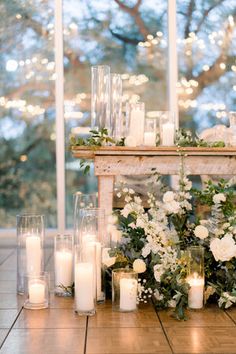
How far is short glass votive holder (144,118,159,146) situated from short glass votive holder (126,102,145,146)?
25 mm

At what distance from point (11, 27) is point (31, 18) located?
184 mm

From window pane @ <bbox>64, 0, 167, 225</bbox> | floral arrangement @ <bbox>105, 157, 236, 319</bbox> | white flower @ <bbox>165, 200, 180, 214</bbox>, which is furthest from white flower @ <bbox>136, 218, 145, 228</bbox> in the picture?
window pane @ <bbox>64, 0, 167, 225</bbox>

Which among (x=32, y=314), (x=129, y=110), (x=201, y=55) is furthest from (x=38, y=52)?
(x=32, y=314)

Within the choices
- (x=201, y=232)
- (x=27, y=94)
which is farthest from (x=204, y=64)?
(x=201, y=232)

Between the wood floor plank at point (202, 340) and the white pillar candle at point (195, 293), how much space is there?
295 mm

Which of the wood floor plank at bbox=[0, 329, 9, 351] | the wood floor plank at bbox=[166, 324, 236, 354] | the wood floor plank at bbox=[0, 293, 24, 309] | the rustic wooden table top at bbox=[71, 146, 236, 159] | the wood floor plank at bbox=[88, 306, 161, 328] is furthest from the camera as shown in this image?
the rustic wooden table top at bbox=[71, 146, 236, 159]

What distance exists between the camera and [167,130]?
329 cm

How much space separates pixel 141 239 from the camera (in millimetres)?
2951

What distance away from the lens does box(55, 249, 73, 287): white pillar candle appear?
117 inches

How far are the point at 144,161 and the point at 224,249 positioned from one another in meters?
0.73

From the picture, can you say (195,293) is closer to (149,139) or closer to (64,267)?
(64,267)

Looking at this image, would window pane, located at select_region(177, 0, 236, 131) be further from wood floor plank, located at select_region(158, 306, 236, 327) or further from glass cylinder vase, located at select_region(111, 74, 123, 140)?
wood floor plank, located at select_region(158, 306, 236, 327)

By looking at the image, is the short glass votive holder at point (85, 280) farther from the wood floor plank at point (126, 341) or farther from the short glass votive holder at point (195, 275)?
the short glass votive holder at point (195, 275)

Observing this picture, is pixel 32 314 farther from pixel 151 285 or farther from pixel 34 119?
pixel 34 119
